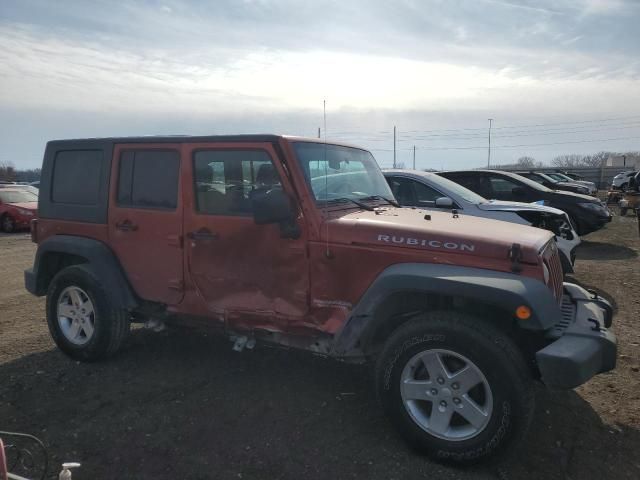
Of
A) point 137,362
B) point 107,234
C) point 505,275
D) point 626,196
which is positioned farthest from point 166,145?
point 626,196

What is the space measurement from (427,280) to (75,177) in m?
3.56

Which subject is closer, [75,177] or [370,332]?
[370,332]

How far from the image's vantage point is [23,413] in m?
3.87

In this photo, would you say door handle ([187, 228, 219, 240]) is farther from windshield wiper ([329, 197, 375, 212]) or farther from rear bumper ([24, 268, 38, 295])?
rear bumper ([24, 268, 38, 295])

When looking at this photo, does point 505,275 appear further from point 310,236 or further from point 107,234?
point 107,234

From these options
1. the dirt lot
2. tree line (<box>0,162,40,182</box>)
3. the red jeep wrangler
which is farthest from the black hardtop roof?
tree line (<box>0,162,40,182</box>)

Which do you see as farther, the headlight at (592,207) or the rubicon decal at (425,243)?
the headlight at (592,207)

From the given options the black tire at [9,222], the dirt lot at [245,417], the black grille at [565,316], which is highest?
the black grille at [565,316]

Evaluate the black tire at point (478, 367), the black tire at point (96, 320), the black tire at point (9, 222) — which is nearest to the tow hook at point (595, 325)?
A: the black tire at point (478, 367)

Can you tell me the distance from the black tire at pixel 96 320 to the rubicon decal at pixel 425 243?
2647mm

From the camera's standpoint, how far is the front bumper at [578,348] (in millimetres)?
2832

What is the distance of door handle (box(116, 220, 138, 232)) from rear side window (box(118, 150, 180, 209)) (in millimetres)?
156

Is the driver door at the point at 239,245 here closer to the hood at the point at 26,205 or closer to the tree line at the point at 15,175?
the hood at the point at 26,205

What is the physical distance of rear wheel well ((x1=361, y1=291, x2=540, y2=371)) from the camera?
3295 millimetres
